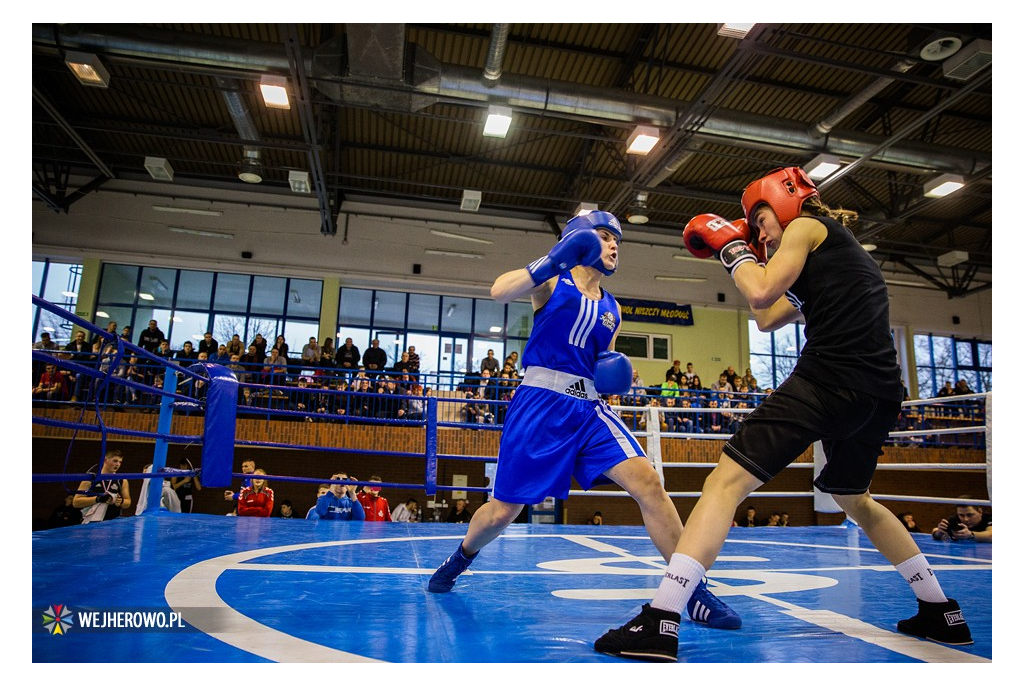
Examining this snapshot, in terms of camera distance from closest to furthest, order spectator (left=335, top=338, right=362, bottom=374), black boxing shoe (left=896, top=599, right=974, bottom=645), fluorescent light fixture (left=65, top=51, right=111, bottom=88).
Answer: black boxing shoe (left=896, top=599, right=974, bottom=645), fluorescent light fixture (left=65, top=51, right=111, bottom=88), spectator (left=335, top=338, right=362, bottom=374)

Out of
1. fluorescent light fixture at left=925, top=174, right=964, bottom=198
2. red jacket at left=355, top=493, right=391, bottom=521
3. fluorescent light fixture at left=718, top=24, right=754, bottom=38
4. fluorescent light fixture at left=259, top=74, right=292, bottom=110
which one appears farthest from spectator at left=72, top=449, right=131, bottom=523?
fluorescent light fixture at left=925, top=174, right=964, bottom=198

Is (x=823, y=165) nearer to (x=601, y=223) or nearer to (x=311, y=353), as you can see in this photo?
(x=601, y=223)

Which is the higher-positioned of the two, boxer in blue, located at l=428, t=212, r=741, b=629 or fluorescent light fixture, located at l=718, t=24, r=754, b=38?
fluorescent light fixture, located at l=718, t=24, r=754, b=38

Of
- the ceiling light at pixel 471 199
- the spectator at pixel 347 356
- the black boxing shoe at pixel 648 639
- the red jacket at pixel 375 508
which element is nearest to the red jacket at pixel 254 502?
the red jacket at pixel 375 508

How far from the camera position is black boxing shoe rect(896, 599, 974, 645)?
5.65 feet

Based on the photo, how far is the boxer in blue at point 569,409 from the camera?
1.97 metres

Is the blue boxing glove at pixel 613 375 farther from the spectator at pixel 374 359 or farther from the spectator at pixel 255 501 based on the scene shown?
the spectator at pixel 374 359

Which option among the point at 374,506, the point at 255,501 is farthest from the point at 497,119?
the point at 255,501

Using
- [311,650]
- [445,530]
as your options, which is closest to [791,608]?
[311,650]

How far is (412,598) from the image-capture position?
2.09 metres

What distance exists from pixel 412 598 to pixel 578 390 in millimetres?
891

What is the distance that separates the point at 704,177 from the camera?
12.4m

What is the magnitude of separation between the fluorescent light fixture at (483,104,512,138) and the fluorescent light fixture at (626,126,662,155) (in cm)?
191

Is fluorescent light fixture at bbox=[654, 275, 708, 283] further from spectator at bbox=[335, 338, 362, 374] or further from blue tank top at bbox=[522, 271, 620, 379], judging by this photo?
blue tank top at bbox=[522, 271, 620, 379]
